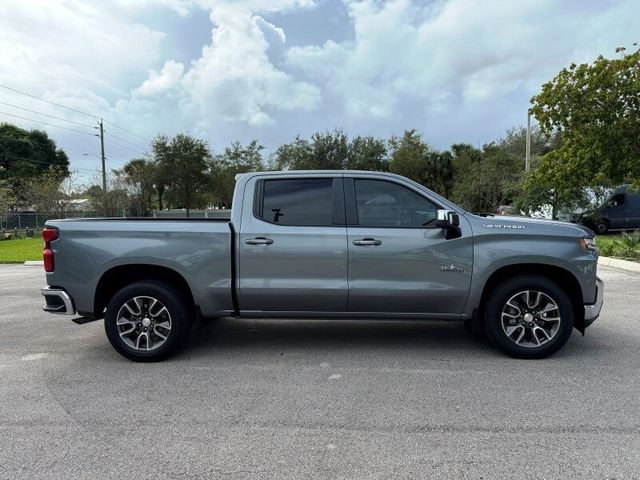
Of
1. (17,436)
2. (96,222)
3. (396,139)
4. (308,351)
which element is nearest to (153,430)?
(17,436)

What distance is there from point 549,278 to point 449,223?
1295 mm

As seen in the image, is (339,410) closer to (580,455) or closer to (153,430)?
(153,430)

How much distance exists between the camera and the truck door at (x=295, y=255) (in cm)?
491

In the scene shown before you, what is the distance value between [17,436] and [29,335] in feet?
10.5

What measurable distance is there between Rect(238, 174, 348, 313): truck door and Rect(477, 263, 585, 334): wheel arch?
1.53 m

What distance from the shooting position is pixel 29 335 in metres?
6.26

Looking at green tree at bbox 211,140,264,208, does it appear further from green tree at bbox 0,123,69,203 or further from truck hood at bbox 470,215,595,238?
truck hood at bbox 470,215,595,238

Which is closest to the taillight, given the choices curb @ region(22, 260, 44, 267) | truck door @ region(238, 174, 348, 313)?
truck door @ region(238, 174, 348, 313)

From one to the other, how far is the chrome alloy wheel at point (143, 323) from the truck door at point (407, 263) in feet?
6.44

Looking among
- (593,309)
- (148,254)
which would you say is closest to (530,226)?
(593,309)

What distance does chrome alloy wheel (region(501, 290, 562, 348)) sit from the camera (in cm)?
489

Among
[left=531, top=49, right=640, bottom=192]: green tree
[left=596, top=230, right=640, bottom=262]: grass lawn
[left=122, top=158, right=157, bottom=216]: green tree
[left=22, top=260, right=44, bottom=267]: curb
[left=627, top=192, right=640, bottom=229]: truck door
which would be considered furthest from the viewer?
[left=122, top=158, right=157, bottom=216]: green tree

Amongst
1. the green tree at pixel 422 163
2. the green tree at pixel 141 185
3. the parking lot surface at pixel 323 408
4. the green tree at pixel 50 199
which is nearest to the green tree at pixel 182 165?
the green tree at pixel 141 185

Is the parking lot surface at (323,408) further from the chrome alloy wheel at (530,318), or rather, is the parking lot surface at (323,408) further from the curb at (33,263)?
the curb at (33,263)
